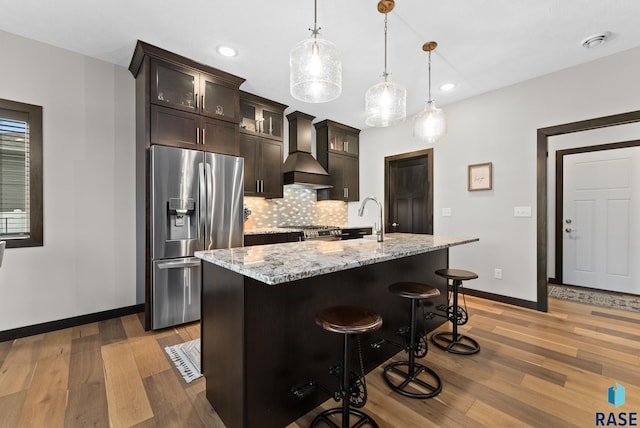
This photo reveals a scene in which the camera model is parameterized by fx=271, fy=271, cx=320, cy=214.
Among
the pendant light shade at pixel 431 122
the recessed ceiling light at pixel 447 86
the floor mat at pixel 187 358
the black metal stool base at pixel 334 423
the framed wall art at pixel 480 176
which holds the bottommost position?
the floor mat at pixel 187 358

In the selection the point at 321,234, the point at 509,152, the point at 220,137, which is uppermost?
the point at 220,137

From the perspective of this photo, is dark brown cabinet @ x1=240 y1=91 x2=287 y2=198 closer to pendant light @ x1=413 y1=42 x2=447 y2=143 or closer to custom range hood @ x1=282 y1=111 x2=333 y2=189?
custom range hood @ x1=282 y1=111 x2=333 y2=189

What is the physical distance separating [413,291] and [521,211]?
8.22 feet

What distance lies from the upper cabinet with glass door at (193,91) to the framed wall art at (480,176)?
3232 mm

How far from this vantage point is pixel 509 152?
11.5 ft

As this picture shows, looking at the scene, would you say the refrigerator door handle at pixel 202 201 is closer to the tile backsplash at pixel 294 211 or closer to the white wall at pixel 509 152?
the tile backsplash at pixel 294 211

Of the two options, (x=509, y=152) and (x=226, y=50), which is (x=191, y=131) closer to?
(x=226, y=50)

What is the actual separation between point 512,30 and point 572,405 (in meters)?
2.91

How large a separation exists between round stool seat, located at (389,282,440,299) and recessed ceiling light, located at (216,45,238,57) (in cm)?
272

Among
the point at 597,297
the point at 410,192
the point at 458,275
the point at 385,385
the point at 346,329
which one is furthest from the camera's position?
the point at 410,192

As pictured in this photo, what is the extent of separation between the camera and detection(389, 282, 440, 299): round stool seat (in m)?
1.77

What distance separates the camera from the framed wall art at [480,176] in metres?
3.63

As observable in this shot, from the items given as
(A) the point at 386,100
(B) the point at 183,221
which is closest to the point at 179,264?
(B) the point at 183,221

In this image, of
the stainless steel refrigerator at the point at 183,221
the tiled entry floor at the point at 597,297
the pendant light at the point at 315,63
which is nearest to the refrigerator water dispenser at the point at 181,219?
the stainless steel refrigerator at the point at 183,221
